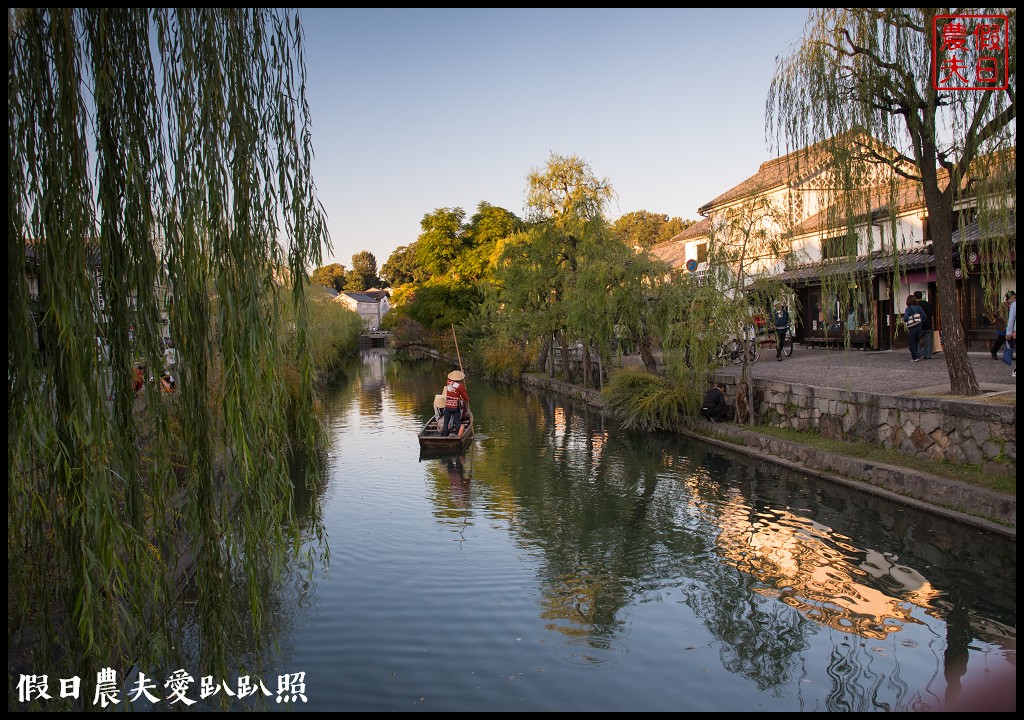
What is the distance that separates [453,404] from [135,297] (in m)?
12.0

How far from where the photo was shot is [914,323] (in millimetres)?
16750

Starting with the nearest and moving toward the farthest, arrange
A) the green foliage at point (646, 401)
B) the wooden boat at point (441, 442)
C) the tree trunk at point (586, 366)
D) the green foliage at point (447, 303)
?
the wooden boat at point (441, 442)
the green foliage at point (646, 401)
the tree trunk at point (586, 366)
the green foliage at point (447, 303)

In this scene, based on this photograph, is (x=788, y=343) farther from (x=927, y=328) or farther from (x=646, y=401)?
(x=646, y=401)

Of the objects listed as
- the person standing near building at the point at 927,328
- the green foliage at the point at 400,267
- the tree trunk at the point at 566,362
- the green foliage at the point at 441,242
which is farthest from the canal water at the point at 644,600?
the green foliage at the point at 400,267

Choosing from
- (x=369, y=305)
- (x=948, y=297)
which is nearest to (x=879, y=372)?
(x=948, y=297)

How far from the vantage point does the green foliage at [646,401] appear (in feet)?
52.6

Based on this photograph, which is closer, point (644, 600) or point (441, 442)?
point (644, 600)

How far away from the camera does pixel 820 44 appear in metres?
10.5

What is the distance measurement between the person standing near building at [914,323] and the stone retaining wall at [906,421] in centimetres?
451

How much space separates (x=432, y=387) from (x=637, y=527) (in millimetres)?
21488

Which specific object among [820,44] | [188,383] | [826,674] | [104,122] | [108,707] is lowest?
[826,674]

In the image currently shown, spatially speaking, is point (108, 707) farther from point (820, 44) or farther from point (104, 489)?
point (820, 44)

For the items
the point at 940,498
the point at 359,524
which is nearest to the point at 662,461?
the point at 940,498

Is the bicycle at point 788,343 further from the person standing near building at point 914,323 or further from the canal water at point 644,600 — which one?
the canal water at point 644,600
